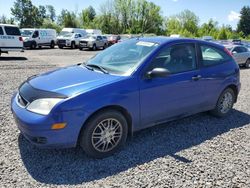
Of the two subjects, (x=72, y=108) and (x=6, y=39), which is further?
(x=6, y=39)

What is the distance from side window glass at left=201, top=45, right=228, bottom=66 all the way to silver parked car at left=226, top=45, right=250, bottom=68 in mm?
10876

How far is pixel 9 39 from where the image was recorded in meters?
17.3

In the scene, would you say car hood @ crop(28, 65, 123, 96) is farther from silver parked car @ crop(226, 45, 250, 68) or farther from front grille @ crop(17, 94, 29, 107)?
silver parked car @ crop(226, 45, 250, 68)

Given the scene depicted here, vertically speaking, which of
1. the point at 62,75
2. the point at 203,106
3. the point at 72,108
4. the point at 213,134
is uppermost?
the point at 62,75

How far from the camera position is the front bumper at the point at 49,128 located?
3439mm

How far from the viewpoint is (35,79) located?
4.32 metres

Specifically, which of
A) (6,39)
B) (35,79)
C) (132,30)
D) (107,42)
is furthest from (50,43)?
(132,30)

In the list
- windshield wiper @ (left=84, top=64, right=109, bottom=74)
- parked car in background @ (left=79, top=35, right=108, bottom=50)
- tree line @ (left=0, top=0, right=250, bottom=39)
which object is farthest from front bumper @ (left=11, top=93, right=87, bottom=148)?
tree line @ (left=0, top=0, right=250, bottom=39)

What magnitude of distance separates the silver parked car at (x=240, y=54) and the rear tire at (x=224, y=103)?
35.2 feet

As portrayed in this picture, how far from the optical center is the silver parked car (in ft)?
51.9

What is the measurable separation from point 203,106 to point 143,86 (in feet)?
5.54

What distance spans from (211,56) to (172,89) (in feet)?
4.83

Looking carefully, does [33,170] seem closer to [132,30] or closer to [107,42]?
[107,42]

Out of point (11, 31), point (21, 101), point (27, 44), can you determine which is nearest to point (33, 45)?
point (27, 44)
